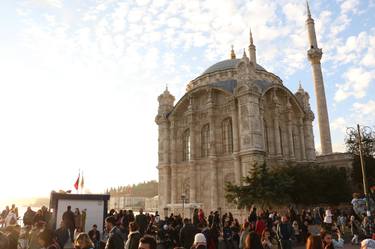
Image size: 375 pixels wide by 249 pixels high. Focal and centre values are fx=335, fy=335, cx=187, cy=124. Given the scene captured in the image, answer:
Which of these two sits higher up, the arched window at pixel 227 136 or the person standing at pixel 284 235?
the arched window at pixel 227 136

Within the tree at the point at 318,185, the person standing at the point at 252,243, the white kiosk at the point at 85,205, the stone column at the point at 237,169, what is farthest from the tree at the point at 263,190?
the person standing at the point at 252,243

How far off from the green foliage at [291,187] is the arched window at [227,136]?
5.43m

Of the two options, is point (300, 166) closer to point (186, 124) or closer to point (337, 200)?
point (337, 200)

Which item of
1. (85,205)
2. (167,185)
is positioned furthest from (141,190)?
(85,205)

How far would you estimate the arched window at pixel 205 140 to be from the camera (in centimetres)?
3347

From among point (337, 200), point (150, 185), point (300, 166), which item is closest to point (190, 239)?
point (300, 166)

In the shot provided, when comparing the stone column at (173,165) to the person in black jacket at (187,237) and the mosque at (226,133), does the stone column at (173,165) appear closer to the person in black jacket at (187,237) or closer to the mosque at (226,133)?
the mosque at (226,133)

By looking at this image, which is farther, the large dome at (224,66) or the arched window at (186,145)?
the large dome at (224,66)

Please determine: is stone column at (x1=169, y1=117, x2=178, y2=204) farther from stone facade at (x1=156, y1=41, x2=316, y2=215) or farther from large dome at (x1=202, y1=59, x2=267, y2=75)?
large dome at (x1=202, y1=59, x2=267, y2=75)

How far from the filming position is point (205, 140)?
33.8 metres

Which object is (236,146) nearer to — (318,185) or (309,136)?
(318,185)

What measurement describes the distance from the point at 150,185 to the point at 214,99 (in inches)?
4057

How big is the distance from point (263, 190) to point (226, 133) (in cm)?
990

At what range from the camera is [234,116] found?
102 ft
